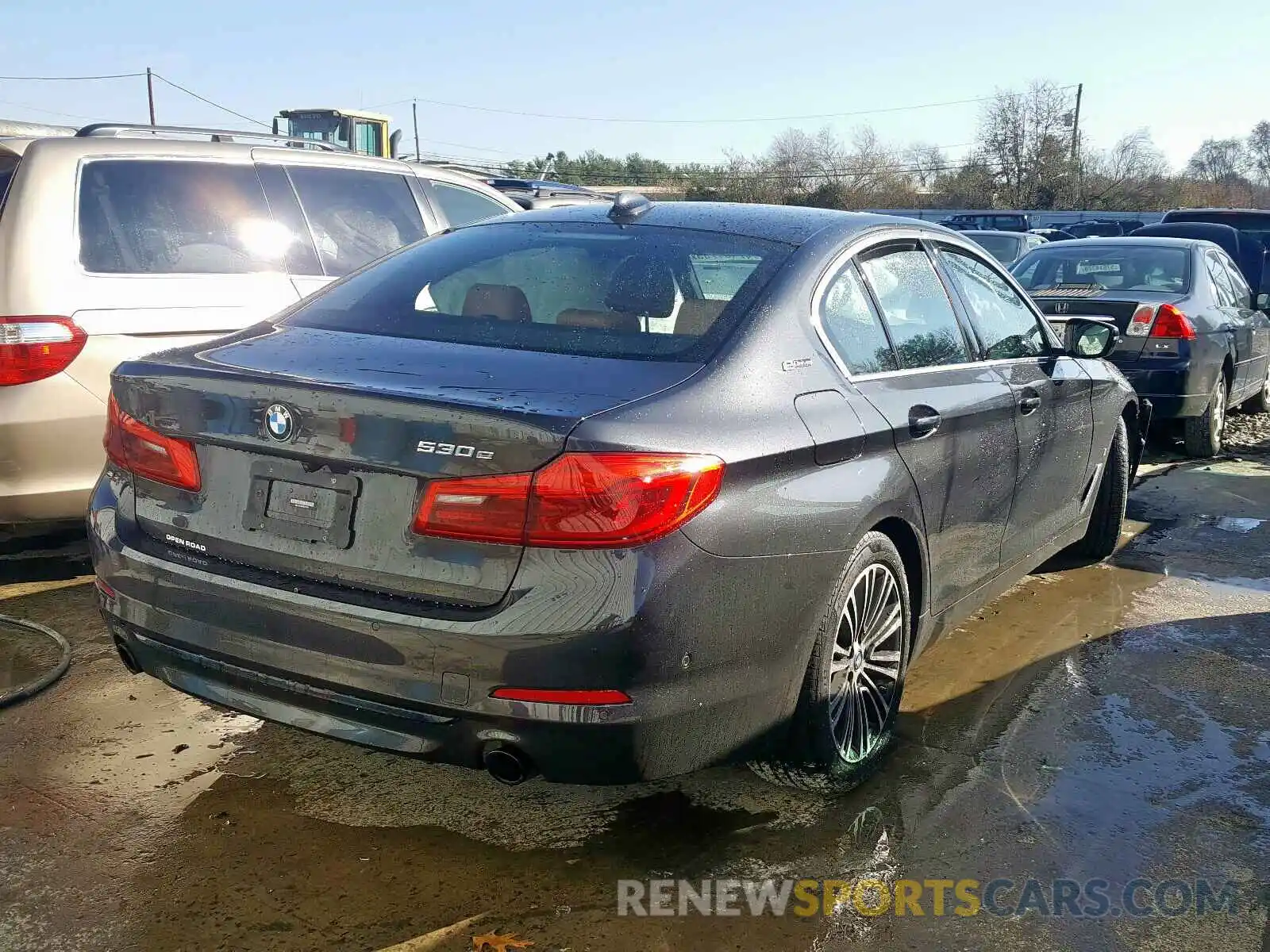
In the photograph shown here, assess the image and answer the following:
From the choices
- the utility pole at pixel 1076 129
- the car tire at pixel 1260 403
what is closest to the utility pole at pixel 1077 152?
the utility pole at pixel 1076 129

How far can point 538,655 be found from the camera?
2.48m

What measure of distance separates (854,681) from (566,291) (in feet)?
4.42

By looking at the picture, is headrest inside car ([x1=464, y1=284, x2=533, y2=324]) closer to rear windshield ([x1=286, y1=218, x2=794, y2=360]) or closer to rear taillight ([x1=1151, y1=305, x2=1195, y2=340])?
rear windshield ([x1=286, y1=218, x2=794, y2=360])

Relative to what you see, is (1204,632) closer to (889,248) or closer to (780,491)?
(889,248)

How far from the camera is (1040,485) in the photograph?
177 inches

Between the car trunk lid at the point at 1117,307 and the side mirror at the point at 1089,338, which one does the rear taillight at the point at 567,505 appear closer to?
the side mirror at the point at 1089,338

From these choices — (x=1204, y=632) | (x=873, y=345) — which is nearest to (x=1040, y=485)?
(x=1204, y=632)

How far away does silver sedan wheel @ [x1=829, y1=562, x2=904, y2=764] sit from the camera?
10.5ft

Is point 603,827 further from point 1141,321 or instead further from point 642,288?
point 1141,321

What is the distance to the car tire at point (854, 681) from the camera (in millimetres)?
3057

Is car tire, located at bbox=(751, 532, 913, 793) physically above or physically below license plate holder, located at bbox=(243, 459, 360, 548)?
below

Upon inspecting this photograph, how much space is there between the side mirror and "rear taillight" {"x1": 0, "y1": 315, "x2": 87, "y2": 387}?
4015mm

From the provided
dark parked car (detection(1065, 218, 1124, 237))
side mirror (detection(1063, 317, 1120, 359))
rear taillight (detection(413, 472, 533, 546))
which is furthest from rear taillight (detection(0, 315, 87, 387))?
dark parked car (detection(1065, 218, 1124, 237))

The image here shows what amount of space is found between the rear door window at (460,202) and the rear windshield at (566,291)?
2812 millimetres
